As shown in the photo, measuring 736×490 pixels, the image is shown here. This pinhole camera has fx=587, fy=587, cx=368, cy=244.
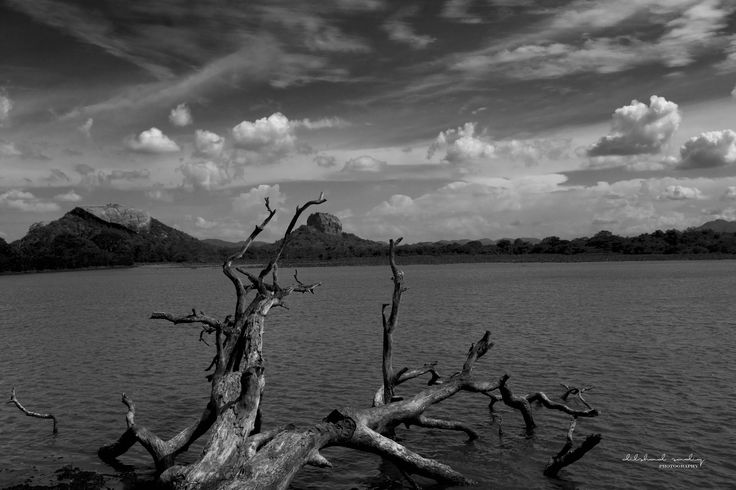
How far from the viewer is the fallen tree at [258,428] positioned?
12.6 metres

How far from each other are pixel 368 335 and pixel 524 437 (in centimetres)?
2324

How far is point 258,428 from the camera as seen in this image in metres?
17.0

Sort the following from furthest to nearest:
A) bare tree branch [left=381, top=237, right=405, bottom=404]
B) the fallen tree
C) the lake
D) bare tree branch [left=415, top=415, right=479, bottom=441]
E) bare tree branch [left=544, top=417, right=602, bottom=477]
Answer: bare tree branch [left=381, top=237, right=405, bottom=404], bare tree branch [left=415, top=415, right=479, bottom=441], the lake, bare tree branch [left=544, top=417, right=602, bottom=477], the fallen tree

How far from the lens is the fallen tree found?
12.6 meters

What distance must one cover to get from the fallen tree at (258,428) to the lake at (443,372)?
4.59 feet

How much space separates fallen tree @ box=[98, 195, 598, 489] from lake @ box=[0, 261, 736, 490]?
1.40 m

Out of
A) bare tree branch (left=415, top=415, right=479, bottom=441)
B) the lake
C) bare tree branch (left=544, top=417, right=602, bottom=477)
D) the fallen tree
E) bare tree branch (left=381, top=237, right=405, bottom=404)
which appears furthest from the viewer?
bare tree branch (left=381, top=237, right=405, bottom=404)

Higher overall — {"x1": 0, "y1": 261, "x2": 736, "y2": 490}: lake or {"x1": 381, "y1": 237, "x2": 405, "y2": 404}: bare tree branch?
{"x1": 381, "y1": 237, "x2": 405, "y2": 404}: bare tree branch

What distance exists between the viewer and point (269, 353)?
115ft

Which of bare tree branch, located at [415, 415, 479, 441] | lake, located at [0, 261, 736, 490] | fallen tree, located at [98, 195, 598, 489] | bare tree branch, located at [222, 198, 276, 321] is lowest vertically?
lake, located at [0, 261, 736, 490]

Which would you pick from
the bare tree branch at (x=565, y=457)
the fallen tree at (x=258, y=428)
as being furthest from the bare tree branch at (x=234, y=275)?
the bare tree branch at (x=565, y=457)

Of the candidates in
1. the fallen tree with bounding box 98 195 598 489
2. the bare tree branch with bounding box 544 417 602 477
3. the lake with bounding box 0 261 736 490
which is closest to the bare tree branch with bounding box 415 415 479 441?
the fallen tree with bounding box 98 195 598 489

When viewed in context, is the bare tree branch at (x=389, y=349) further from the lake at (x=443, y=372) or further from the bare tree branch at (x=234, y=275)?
the bare tree branch at (x=234, y=275)

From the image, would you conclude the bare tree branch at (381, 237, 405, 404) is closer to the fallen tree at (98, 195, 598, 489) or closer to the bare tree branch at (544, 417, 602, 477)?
the fallen tree at (98, 195, 598, 489)
